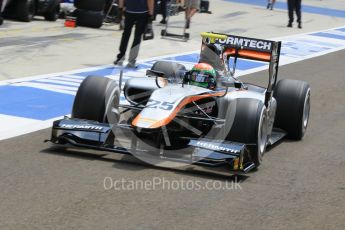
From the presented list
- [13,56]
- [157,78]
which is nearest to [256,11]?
[13,56]

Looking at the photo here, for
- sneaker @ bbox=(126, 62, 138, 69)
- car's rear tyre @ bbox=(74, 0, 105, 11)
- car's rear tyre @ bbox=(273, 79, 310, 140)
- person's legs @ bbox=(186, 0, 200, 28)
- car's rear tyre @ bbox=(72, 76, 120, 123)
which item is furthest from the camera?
person's legs @ bbox=(186, 0, 200, 28)

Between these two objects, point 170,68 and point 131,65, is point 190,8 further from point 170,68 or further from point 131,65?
point 170,68

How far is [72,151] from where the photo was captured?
760 centimetres

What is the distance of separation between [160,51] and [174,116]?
32.5 ft

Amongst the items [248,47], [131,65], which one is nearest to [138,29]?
[131,65]

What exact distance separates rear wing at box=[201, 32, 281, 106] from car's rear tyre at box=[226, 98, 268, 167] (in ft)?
4.12

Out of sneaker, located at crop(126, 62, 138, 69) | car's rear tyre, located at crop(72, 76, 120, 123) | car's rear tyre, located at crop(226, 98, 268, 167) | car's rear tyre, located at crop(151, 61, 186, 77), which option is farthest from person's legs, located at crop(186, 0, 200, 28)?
car's rear tyre, located at crop(226, 98, 268, 167)

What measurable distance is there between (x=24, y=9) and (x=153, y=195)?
1379 cm

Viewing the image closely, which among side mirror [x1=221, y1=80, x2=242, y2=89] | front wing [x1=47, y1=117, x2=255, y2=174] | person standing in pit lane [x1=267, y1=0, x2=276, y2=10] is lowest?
person standing in pit lane [x1=267, y1=0, x2=276, y2=10]

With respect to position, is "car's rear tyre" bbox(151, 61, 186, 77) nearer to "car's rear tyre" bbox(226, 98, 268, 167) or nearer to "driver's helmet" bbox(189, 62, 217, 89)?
"driver's helmet" bbox(189, 62, 217, 89)

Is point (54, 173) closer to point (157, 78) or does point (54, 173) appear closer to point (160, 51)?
point (157, 78)

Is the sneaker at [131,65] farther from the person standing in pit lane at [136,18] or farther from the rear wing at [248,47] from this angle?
the rear wing at [248,47]

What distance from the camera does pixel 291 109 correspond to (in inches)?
353

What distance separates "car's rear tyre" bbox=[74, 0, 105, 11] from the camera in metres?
19.0
